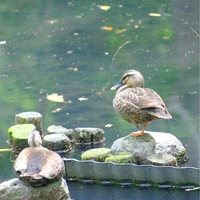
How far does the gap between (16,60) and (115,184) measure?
14.2 ft

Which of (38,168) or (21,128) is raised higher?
(38,168)

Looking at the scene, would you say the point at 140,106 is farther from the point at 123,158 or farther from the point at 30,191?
the point at 30,191

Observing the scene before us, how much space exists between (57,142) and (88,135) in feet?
1.21

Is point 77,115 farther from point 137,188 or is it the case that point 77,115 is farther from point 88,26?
point 88,26

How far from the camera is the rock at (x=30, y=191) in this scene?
5.39 meters

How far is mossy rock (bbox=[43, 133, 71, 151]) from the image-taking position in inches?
287

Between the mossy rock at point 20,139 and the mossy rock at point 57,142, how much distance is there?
19 cm

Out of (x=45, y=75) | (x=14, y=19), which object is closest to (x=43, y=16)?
(x=14, y=19)

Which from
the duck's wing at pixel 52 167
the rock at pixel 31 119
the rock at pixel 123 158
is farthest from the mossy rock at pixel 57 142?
the duck's wing at pixel 52 167

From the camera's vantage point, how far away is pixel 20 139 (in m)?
7.27

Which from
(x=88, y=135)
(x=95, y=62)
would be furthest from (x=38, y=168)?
(x=95, y=62)

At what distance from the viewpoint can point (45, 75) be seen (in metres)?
9.76

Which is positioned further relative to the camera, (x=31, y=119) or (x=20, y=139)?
(x=31, y=119)

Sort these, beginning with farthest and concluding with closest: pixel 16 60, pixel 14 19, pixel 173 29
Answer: pixel 14 19 < pixel 173 29 < pixel 16 60
